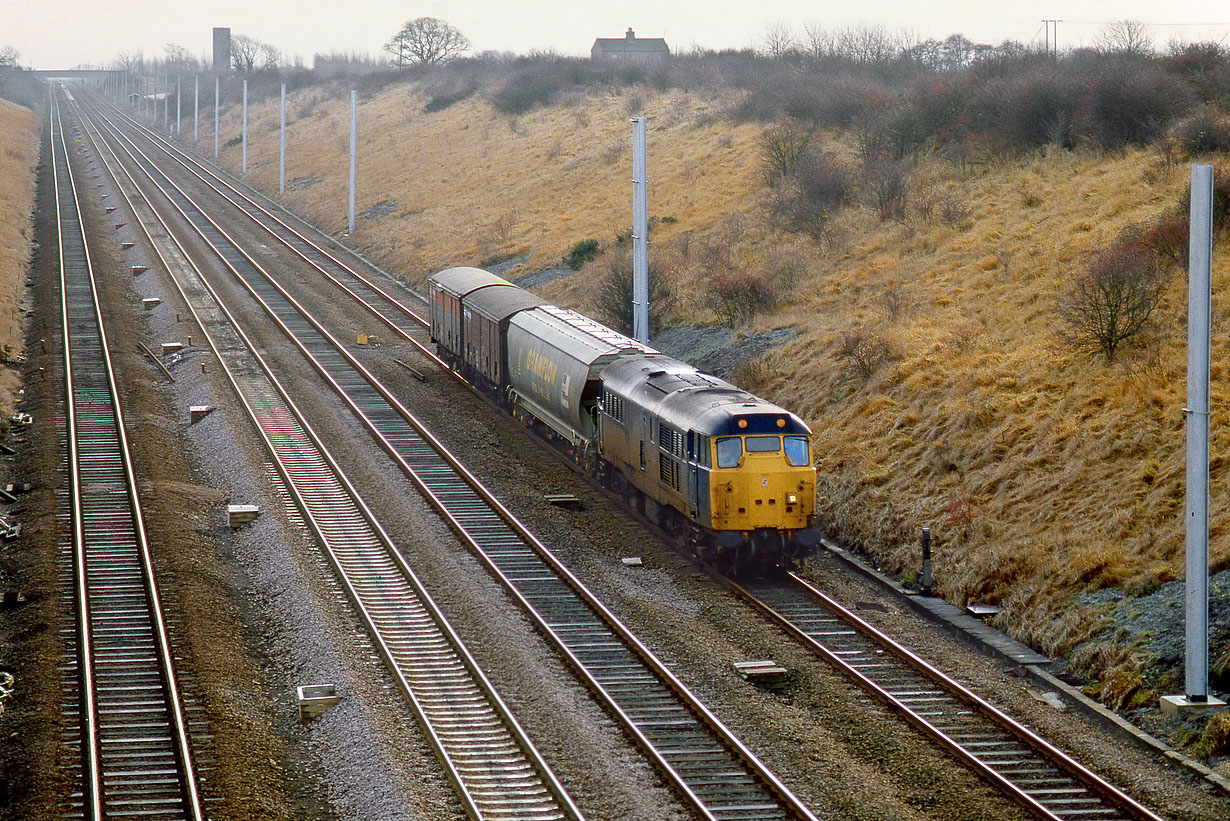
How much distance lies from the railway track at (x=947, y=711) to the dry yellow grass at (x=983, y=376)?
232cm

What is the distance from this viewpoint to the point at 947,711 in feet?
53.1

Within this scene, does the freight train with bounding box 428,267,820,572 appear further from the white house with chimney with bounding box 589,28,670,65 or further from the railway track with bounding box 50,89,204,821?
the white house with chimney with bounding box 589,28,670,65

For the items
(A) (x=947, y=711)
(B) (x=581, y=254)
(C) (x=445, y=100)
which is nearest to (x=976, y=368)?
(A) (x=947, y=711)

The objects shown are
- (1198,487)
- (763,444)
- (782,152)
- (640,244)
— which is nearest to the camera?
(1198,487)

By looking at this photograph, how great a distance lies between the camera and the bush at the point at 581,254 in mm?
47188

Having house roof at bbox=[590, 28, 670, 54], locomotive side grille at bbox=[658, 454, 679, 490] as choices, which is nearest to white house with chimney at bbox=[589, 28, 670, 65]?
house roof at bbox=[590, 28, 670, 54]

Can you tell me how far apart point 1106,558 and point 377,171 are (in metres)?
65.8

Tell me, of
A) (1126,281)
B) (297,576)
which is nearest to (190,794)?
(297,576)

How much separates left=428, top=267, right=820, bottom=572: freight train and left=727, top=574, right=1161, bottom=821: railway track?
1.08 meters

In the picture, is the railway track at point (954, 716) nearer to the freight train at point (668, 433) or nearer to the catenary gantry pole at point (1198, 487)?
the freight train at point (668, 433)

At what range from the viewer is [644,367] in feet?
82.8

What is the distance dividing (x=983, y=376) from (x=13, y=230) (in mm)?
47091

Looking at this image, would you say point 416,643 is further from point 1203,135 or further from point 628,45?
point 628,45

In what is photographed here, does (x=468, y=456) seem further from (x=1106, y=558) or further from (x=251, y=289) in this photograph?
(x=251, y=289)
